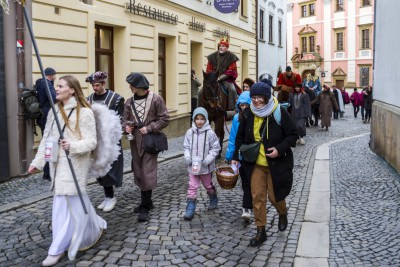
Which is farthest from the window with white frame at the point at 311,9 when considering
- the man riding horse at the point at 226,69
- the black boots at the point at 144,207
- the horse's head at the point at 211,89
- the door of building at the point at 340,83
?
the black boots at the point at 144,207

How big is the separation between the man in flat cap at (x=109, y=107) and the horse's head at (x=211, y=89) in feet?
13.1

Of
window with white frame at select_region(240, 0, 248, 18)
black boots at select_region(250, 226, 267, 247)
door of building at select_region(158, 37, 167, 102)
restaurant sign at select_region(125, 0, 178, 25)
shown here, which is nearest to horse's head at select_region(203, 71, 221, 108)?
restaurant sign at select_region(125, 0, 178, 25)

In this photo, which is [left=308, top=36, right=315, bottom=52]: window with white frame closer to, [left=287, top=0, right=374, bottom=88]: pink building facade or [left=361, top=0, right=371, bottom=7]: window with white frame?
[left=287, top=0, right=374, bottom=88]: pink building facade

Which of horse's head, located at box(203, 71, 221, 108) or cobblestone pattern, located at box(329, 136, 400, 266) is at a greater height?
horse's head, located at box(203, 71, 221, 108)

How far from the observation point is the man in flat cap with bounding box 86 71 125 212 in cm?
613

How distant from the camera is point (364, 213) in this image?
6219 mm

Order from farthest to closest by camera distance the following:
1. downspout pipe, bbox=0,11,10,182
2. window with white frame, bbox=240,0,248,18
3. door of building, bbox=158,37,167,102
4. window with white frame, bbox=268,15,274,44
Result: window with white frame, bbox=268,15,274,44 < window with white frame, bbox=240,0,248,18 < door of building, bbox=158,37,167,102 < downspout pipe, bbox=0,11,10,182

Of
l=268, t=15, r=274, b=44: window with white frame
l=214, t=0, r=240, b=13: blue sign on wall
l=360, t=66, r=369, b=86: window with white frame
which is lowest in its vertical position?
l=360, t=66, r=369, b=86: window with white frame

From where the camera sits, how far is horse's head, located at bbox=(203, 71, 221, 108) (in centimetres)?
1036

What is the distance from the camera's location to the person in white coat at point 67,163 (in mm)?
4555

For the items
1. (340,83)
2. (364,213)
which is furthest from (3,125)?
(340,83)

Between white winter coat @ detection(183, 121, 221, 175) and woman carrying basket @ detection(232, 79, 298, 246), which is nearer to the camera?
woman carrying basket @ detection(232, 79, 298, 246)

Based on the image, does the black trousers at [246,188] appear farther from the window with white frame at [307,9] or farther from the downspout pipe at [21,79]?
the window with white frame at [307,9]

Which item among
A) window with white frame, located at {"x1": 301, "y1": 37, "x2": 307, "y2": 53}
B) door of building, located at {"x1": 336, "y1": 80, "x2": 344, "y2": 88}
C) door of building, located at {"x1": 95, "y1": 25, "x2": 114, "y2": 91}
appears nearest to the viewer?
door of building, located at {"x1": 95, "y1": 25, "x2": 114, "y2": 91}
